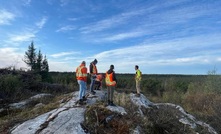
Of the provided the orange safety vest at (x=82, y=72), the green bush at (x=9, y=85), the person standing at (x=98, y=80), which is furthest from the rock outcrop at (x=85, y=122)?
the green bush at (x=9, y=85)

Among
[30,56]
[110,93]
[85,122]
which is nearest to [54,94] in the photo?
[110,93]

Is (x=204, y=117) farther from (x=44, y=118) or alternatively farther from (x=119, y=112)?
(x=44, y=118)

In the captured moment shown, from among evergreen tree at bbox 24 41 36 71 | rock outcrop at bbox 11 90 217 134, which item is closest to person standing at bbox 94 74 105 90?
rock outcrop at bbox 11 90 217 134

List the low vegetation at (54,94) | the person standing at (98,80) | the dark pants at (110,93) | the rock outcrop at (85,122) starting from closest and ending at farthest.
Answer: the rock outcrop at (85,122) < the dark pants at (110,93) < the low vegetation at (54,94) < the person standing at (98,80)

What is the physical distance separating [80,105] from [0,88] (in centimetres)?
943

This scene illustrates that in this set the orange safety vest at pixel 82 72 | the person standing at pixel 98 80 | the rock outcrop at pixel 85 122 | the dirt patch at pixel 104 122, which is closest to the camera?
the rock outcrop at pixel 85 122

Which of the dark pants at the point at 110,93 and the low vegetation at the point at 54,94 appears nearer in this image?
the dark pants at the point at 110,93

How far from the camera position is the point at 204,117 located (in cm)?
2017

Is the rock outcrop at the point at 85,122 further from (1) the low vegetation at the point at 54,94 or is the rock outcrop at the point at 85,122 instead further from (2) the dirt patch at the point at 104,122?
(1) the low vegetation at the point at 54,94

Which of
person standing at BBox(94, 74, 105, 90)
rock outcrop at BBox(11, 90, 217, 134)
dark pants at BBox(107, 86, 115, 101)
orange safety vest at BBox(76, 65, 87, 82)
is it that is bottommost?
rock outcrop at BBox(11, 90, 217, 134)

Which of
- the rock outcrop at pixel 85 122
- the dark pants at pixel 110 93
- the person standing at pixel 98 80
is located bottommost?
the rock outcrop at pixel 85 122

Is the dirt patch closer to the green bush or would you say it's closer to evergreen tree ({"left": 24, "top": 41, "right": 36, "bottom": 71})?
the green bush

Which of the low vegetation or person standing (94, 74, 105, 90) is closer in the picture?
the low vegetation

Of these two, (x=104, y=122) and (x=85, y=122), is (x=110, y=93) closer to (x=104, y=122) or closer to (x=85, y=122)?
(x=104, y=122)
